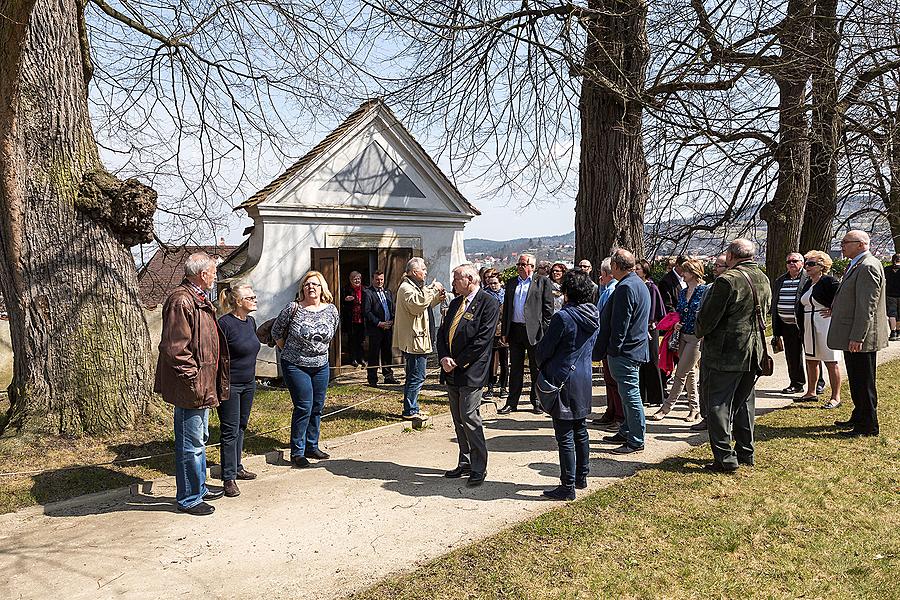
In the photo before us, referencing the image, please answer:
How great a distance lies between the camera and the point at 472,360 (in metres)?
5.40

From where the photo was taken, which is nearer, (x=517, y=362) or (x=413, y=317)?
(x=413, y=317)

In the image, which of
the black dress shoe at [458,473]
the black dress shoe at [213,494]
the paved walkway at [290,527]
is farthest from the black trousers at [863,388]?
the black dress shoe at [213,494]

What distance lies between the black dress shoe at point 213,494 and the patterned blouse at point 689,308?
5.02 meters

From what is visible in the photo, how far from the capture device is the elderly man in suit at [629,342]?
627 cm

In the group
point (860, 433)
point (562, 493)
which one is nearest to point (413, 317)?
point (562, 493)

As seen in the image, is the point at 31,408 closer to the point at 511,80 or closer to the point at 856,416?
the point at 511,80

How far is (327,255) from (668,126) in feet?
19.2

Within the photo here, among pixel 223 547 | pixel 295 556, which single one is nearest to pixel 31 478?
pixel 223 547

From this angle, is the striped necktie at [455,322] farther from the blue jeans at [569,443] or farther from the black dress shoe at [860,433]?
the black dress shoe at [860,433]

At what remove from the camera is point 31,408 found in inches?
251

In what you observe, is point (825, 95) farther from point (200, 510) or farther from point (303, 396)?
point (200, 510)

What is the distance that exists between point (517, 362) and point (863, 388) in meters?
3.65

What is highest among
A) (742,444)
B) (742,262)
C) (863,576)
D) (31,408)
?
(742,262)

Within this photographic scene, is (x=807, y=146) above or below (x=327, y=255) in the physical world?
above
